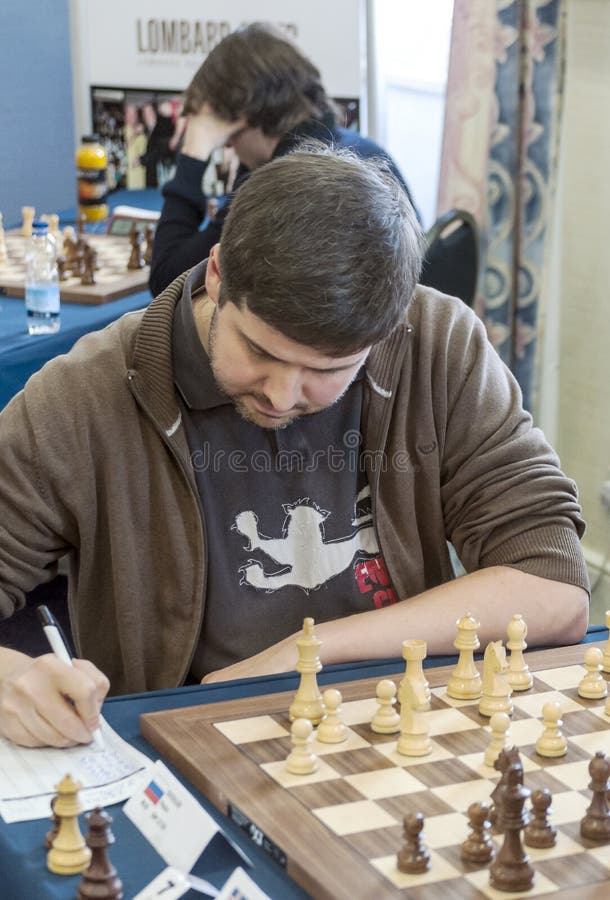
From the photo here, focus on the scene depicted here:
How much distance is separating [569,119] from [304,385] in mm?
1821

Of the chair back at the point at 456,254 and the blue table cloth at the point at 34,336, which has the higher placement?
the chair back at the point at 456,254

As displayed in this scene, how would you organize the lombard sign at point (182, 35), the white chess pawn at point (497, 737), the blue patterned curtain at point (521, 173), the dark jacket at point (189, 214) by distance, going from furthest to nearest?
the lombard sign at point (182, 35) < the dark jacket at point (189, 214) < the blue patterned curtain at point (521, 173) < the white chess pawn at point (497, 737)

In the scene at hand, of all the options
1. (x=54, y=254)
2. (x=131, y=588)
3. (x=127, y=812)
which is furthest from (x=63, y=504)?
(x=54, y=254)

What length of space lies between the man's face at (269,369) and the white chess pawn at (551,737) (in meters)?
0.46

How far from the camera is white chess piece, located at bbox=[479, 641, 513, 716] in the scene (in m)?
1.31

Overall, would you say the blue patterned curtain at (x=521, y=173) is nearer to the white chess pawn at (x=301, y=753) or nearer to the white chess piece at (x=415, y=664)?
the white chess piece at (x=415, y=664)

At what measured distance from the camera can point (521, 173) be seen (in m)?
3.04

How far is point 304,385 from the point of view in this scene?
148 centimetres

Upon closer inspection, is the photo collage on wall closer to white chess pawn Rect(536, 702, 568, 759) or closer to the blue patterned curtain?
the blue patterned curtain

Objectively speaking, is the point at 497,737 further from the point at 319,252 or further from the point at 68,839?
the point at 319,252

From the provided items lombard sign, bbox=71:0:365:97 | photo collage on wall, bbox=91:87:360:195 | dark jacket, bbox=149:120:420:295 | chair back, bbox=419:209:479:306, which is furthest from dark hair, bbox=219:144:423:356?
lombard sign, bbox=71:0:365:97

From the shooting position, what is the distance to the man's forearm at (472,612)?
152 centimetres

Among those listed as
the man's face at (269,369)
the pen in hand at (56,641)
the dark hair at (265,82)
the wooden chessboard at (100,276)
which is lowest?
the wooden chessboard at (100,276)

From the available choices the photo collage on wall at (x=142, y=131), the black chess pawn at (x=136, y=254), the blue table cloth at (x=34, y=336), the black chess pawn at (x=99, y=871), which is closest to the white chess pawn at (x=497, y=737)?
the black chess pawn at (x=99, y=871)
